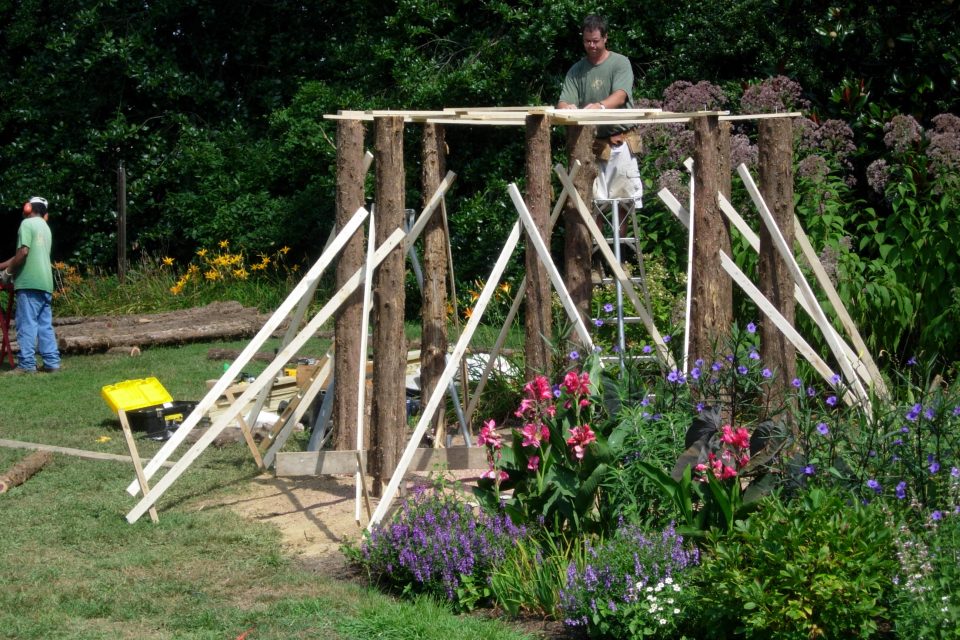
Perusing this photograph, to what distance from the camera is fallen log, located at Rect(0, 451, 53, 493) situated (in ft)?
25.0

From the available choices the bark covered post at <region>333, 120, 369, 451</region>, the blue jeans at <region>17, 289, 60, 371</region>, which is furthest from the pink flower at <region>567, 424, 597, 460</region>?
the blue jeans at <region>17, 289, 60, 371</region>

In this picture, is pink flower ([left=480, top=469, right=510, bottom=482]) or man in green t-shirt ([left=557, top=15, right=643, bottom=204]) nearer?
pink flower ([left=480, top=469, right=510, bottom=482])

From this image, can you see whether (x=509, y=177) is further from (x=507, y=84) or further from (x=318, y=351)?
(x=318, y=351)

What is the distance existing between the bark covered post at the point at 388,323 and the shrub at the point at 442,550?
133 centimetres

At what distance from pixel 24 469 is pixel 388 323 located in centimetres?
285

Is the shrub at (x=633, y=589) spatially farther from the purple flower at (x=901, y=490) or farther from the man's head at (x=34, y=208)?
the man's head at (x=34, y=208)

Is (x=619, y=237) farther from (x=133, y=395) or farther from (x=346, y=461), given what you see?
(x=133, y=395)

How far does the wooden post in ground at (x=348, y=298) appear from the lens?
7.55 metres

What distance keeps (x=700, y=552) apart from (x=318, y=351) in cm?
843

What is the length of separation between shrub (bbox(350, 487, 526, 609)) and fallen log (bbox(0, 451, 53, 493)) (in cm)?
311

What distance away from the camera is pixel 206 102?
59.3ft

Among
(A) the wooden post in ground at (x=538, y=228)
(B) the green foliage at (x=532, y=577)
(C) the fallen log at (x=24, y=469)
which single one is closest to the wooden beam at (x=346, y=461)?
(A) the wooden post in ground at (x=538, y=228)

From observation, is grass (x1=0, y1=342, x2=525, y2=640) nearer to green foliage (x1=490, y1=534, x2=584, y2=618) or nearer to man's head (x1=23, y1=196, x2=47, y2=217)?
green foliage (x1=490, y1=534, x2=584, y2=618)

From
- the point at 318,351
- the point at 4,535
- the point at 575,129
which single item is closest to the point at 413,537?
the point at 4,535
